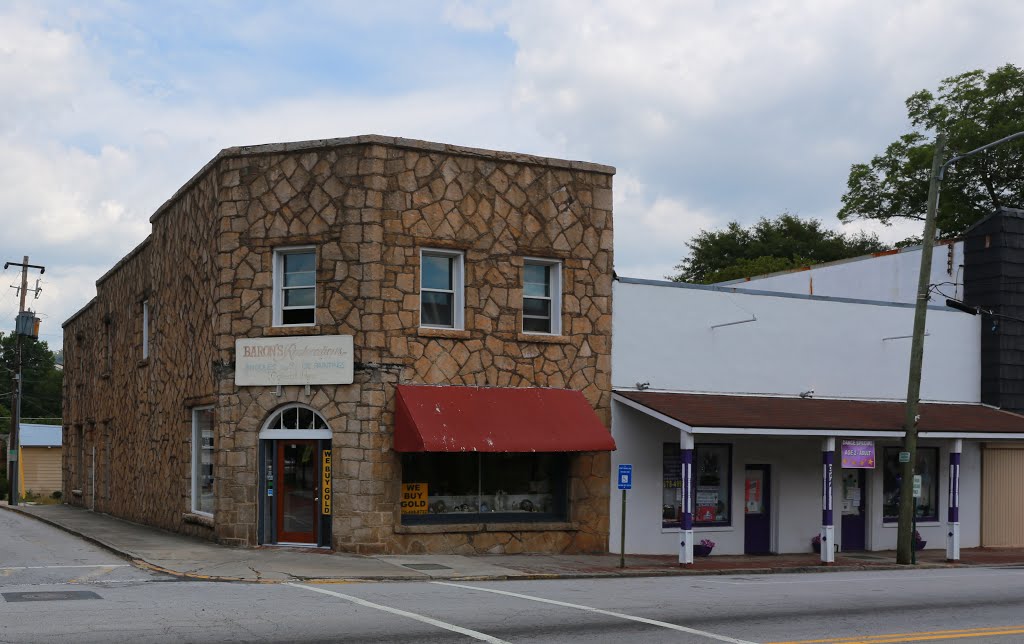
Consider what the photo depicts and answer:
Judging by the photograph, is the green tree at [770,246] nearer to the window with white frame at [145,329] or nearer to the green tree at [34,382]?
the window with white frame at [145,329]

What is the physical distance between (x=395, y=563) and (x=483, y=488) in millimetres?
3073

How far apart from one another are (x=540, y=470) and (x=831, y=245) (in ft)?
142

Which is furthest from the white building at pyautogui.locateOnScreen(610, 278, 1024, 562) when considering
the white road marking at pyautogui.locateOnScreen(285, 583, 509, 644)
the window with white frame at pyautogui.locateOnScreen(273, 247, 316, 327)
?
the white road marking at pyautogui.locateOnScreen(285, 583, 509, 644)

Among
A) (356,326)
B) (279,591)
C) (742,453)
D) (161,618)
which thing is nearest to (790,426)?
(742,453)

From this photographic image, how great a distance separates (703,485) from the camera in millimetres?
24344

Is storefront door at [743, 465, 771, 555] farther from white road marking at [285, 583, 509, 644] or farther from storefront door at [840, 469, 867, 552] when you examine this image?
white road marking at [285, 583, 509, 644]

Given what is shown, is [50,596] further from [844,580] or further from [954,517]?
[954,517]

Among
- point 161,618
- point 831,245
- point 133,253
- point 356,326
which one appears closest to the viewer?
point 161,618

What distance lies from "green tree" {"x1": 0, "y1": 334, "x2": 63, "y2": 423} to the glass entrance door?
271ft

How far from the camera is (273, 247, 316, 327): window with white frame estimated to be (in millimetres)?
21359

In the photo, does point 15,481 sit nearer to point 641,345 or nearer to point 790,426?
point 641,345

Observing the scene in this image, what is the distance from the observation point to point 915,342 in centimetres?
2341

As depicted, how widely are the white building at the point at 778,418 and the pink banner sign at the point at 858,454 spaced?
0.26 feet

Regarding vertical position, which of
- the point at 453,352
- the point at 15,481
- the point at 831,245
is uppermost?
the point at 831,245
